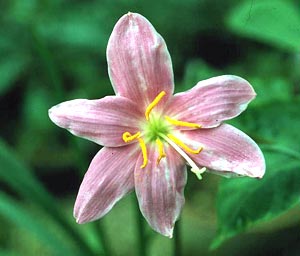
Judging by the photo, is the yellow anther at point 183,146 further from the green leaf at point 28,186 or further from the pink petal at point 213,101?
the green leaf at point 28,186

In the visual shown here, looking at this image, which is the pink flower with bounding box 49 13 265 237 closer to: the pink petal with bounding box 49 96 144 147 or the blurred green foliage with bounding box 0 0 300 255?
the pink petal with bounding box 49 96 144 147

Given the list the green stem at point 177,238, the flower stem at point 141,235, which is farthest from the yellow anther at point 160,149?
the flower stem at point 141,235

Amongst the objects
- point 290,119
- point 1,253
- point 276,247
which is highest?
point 290,119

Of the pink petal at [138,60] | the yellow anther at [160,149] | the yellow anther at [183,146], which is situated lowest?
the yellow anther at [160,149]

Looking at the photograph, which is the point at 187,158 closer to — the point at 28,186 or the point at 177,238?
the point at 177,238

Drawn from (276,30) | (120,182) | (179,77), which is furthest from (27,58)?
(120,182)

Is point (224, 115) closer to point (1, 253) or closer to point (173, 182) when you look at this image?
point (173, 182)

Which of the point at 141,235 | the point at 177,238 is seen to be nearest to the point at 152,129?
the point at 177,238
